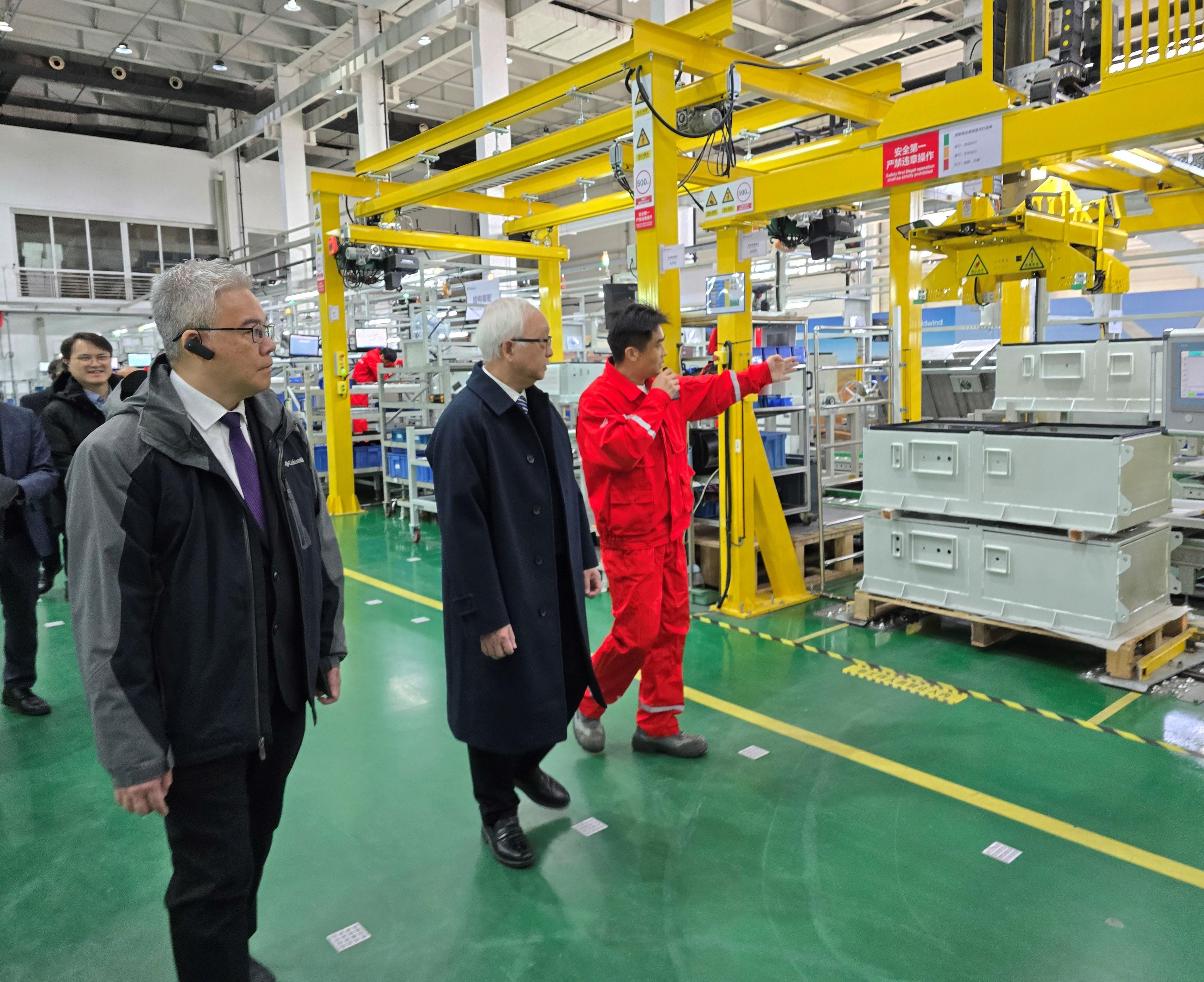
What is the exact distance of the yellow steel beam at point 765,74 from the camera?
16.3 feet

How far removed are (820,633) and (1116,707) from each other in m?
1.71

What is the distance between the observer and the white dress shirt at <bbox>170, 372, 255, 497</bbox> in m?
1.83

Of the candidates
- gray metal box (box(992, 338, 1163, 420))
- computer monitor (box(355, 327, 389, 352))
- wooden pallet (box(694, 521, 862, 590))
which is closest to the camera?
gray metal box (box(992, 338, 1163, 420))

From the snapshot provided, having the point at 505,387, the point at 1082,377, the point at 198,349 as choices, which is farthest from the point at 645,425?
the point at 1082,377

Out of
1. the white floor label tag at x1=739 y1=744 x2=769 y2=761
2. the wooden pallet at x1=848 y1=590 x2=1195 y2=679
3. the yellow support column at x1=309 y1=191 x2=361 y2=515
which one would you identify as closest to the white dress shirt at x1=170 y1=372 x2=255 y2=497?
the white floor label tag at x1=739 y1=744 x2=769 y2=761

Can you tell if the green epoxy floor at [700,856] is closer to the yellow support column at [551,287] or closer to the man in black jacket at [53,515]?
the man in black jacket at [53,515]

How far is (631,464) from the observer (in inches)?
131

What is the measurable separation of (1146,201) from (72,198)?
20576mm

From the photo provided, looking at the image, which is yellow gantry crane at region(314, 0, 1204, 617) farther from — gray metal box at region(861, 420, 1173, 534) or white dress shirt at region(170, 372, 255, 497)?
white dress shirt at region(170, 372, 255, 497)

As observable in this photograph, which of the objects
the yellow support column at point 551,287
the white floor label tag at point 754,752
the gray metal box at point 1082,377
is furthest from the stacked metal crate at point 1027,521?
the yellow support column at point 551,287

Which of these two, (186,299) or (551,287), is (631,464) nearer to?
(186,299)

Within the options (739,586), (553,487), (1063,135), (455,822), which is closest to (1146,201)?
(1063,135)

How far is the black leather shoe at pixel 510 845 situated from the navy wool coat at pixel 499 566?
35cm

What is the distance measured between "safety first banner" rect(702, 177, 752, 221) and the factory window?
54.5ft
